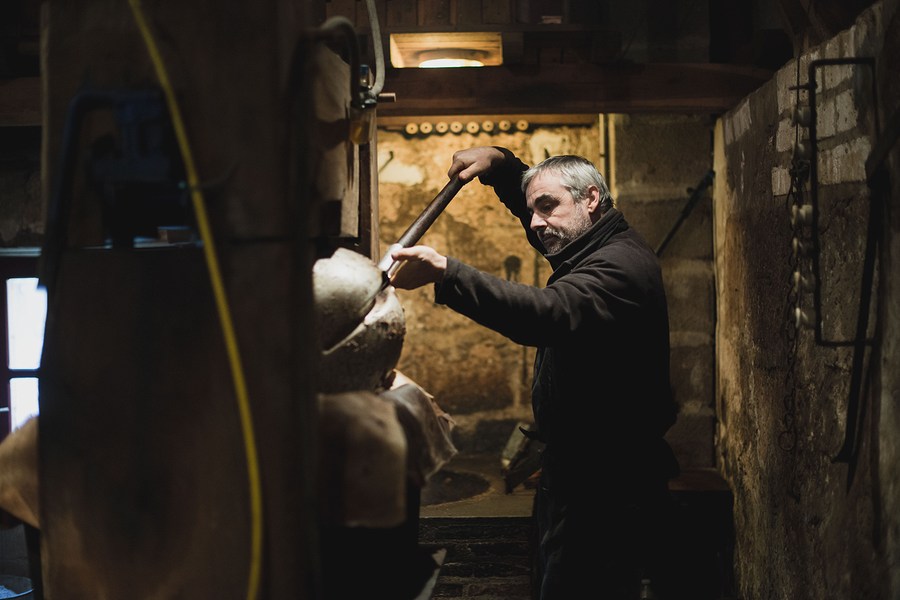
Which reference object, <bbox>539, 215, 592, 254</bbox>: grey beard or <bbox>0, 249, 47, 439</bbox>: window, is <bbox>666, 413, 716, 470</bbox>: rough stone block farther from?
<bbox>0, 249, 47, 439</bbox>: window

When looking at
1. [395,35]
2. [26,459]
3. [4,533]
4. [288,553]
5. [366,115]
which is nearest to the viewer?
[288,553]

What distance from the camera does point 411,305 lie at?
520 centimetres

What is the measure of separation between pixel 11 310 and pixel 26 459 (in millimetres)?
2937

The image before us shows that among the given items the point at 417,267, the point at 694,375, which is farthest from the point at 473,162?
the point at 694,375

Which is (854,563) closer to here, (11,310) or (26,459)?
(26,459)

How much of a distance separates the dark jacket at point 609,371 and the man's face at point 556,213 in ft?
0.29

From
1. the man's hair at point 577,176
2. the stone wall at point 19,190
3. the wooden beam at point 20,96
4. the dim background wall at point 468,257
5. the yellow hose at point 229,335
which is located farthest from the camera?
the dim background wall at point 468,257

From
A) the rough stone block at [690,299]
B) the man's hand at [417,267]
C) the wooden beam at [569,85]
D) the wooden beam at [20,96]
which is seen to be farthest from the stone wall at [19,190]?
the rough stone block at [690,299]

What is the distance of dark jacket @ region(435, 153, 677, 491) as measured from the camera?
2.27 metres

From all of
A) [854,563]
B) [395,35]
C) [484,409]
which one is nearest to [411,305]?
[484,409]

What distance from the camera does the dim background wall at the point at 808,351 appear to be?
2.02 m

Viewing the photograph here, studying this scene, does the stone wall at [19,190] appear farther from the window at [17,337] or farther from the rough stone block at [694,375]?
the rough stone block at [694,375]

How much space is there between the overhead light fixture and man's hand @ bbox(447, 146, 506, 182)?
0.75 meters

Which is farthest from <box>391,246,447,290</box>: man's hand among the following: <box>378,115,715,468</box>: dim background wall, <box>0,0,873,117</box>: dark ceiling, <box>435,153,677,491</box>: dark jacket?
<box>378,115,715,468</box>: dim background wall
